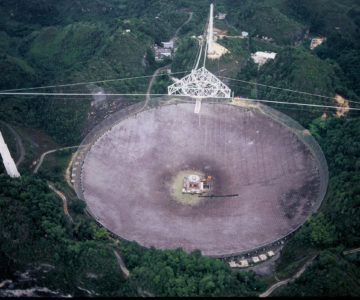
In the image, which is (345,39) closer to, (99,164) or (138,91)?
(138,91)

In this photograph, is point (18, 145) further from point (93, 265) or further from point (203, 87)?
point (203, 87)

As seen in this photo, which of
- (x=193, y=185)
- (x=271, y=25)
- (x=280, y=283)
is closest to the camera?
(x=280, y=283)

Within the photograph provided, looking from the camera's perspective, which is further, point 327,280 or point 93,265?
point 93,265

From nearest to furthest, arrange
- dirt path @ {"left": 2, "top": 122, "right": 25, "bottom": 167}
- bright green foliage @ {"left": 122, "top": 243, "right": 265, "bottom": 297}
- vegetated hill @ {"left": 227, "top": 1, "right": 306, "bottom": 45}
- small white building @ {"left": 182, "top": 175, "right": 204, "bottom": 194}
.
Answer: bright green foliage @ {"left": 122, "top": 243, "right": 265, "bottom": 297}
small white building @ {"left": 182, "top": 175, "right": 204, "bottom": 194}
dirt path @ {"left": 2, "top": 122, "right": 25, "bottom": 167}
vegetated hill @ {"left": 227, "top": 1, "right": 306, "bottom": 45}

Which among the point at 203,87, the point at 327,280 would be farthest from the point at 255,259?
the point at 203,87

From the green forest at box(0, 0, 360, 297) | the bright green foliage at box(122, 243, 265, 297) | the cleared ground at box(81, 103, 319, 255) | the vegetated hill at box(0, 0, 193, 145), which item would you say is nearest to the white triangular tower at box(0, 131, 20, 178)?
the green forest at box(0, 0, 360, 297)

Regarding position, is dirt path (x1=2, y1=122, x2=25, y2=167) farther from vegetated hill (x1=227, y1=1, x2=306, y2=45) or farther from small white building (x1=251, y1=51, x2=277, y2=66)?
vegetated hill (x1=227, y1=1, x2=306, y2=45)

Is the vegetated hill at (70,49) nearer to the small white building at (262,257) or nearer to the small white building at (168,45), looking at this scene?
the small white building at (168,45)
